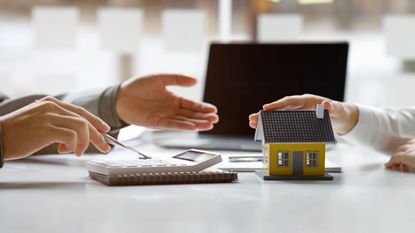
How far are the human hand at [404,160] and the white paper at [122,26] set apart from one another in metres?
1.13

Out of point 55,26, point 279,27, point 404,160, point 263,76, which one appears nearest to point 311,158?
point 404,160

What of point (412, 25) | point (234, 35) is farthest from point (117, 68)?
point (412, 25)

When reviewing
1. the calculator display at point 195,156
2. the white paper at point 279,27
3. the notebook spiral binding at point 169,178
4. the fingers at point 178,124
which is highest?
the white paper at point 279,27

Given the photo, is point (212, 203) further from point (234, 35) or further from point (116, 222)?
point (234, 35)

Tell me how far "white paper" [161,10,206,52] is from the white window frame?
118 centimetres

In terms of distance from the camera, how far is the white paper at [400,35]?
2320mm

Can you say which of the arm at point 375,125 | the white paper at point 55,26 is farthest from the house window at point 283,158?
the white paper at point 55,26

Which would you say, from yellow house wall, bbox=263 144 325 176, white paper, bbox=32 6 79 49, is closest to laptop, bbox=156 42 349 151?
white paper, bbox=32 6 79 49

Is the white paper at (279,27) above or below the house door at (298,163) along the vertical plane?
above

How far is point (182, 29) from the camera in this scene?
2.38 m

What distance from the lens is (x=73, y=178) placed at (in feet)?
4.20

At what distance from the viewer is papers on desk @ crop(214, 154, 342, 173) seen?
4.48 feet

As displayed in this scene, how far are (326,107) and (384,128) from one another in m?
0.32

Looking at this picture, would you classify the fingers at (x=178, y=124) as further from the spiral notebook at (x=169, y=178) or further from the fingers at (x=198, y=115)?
the spiral notebook at (x=169, y=178)
